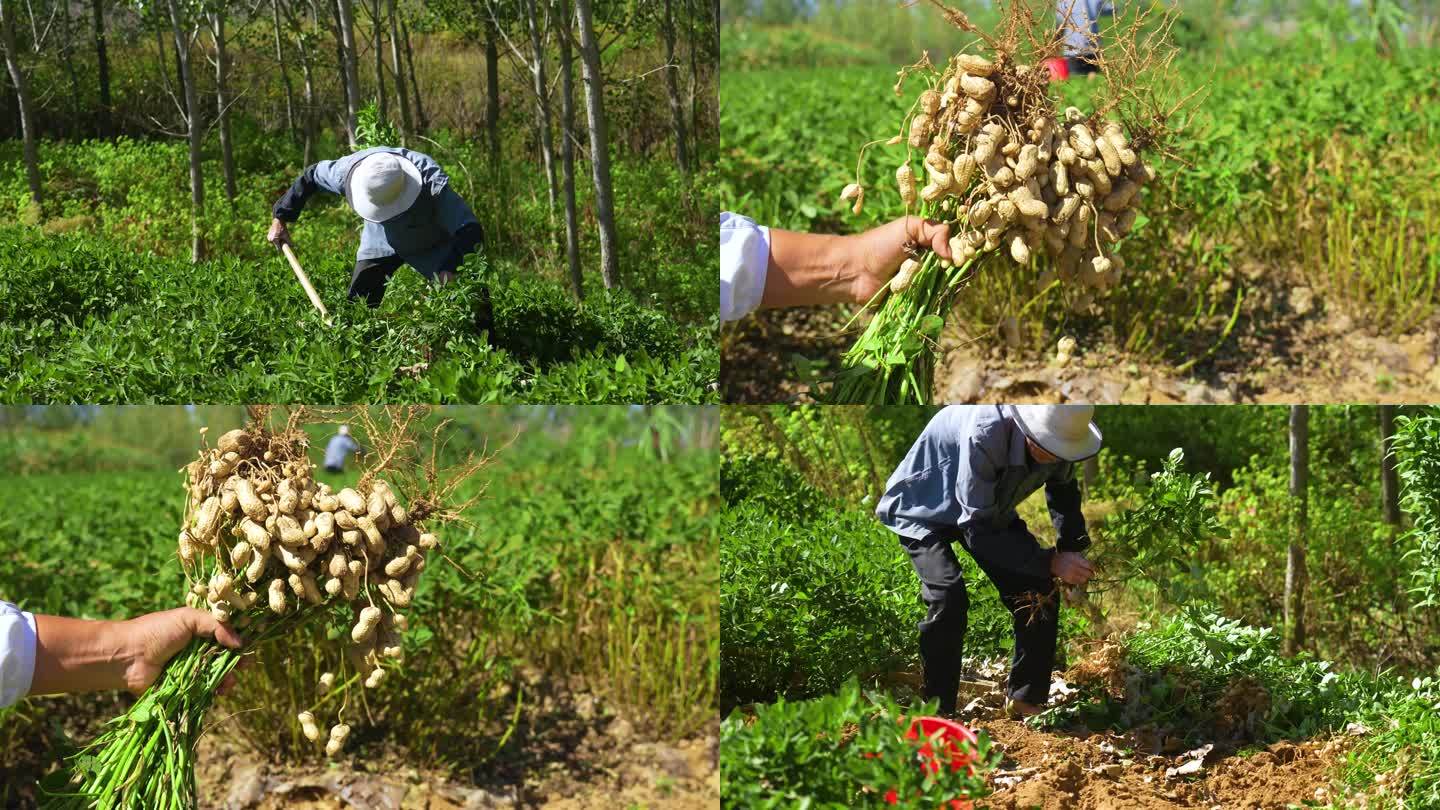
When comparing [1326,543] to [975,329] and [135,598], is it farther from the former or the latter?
[135,598]

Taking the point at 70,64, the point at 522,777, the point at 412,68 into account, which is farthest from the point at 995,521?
the point at 70,64

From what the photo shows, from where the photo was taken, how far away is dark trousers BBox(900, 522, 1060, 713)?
10.2 feet

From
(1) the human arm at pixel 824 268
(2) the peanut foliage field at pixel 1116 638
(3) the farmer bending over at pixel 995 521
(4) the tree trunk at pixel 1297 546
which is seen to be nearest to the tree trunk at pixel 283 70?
(2) the peanut foliage field at pixel 1116 638

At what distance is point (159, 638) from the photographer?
8.29ft

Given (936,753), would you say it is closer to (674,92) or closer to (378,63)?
(674,92)

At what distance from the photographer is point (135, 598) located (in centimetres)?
389

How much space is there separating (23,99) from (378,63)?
1590 millimetres

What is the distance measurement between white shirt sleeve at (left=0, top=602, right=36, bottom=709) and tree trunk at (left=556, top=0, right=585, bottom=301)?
93.9 inches

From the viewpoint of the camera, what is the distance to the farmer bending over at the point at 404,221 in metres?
4.10

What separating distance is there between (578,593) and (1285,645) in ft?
8.75

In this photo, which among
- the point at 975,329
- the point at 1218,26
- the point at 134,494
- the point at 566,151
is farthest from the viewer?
the point at 1218,26

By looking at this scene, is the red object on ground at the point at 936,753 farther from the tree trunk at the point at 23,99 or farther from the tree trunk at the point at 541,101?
the tree trunk at the point at 23,99

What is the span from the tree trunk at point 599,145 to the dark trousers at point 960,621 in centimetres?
184

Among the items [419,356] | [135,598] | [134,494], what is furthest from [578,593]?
[134,494]
